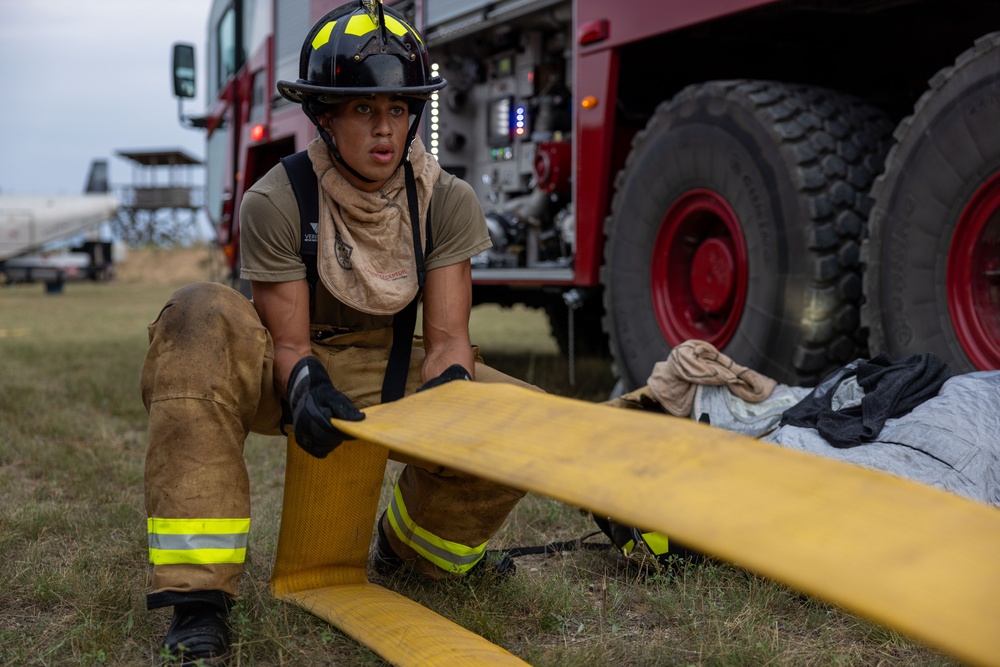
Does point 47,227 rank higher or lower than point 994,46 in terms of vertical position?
lower

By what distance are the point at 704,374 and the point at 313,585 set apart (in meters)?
1.50

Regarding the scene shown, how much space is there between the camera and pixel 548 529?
3.06 metres

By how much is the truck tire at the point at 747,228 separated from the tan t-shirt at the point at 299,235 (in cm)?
146

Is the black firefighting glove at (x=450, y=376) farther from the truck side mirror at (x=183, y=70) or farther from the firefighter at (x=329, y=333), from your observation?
the truck side mirror at (x=183, y=70)

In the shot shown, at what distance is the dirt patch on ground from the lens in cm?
3512

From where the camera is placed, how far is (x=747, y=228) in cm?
374

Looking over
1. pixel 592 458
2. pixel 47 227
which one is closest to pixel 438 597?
pixel 592 458

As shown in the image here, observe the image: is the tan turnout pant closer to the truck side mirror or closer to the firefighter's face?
the firefighter's face

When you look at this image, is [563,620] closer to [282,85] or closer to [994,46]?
[282,85]

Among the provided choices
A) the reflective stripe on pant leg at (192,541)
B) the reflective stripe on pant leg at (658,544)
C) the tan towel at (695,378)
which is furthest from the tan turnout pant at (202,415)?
the tan towel at (695,378)

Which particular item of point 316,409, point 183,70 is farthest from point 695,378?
point 183,70

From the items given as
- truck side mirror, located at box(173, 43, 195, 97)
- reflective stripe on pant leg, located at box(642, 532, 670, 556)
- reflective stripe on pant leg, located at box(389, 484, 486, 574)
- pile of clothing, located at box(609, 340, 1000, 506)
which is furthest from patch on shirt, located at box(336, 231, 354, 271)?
truck side mirror, located at box(173, 43, 195, 97)

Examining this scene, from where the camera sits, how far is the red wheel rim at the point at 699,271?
3883 millimetres

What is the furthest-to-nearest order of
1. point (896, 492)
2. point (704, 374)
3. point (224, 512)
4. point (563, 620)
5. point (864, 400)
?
point (704, 374) < point (864, 400) < point (563, 620) < point (224, 512) < point (896, 492)
